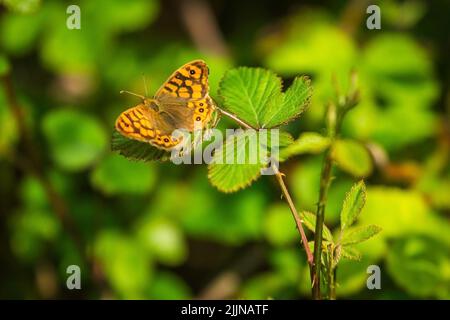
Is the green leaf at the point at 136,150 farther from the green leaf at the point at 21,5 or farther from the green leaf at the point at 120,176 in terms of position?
the green leaf at the point at 120,176

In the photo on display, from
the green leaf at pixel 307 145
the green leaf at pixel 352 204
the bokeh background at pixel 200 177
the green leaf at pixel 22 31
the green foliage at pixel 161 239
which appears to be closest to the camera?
the green leaf at pixel 307 145

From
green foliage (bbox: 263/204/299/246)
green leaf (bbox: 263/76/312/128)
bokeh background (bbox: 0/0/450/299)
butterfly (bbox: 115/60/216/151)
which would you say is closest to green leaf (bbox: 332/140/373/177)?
green leaf (bbox: 263/76/312/128)

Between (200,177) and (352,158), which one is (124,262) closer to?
(200,177)

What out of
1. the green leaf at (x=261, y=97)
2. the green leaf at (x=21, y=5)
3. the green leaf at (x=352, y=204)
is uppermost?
the green leaf at (x=21, y=5)

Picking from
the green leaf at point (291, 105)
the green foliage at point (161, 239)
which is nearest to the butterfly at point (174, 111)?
the green leaf at point (291, 105)

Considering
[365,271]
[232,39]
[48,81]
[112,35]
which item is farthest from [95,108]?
[365,271]

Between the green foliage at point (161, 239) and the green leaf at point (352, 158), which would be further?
the green foliage at point (161, 239)
